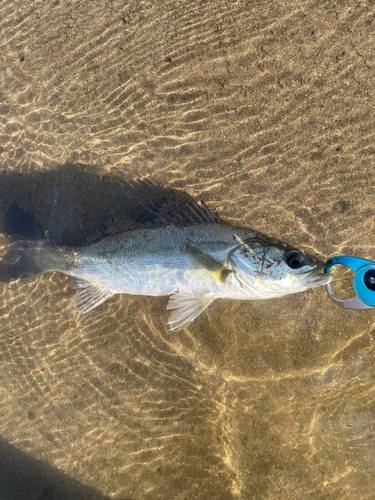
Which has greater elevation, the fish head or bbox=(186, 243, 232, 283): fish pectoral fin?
bbox=(186, 243, 232, 283): fish pectoral fin

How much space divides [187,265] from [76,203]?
5.94 ft

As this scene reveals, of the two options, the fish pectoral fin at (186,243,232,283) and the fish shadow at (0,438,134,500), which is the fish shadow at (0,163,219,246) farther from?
the fish shadow at (0,438,134,500)

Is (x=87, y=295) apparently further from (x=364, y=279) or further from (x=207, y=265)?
(x=364, y=279)

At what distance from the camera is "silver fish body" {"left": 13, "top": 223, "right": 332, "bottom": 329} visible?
2.94 meters

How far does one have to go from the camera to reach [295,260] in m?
2.88

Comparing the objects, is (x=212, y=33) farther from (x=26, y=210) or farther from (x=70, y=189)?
(x=26, y=210)

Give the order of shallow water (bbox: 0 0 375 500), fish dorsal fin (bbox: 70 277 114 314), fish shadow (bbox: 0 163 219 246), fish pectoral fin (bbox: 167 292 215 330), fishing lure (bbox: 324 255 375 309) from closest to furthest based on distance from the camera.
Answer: fishing lure (bbox: 324 255 375 309)
fish pectoral fin (bbox: 167 292 215 330)
fish dorsal fin (bbox: 70 277 114 314)
shallow water (bbox: 0 0 375 500)
fish shadow (bbox: 0 163 219 246)

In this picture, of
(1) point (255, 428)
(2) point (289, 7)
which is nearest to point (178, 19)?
(2) point (289, 7)

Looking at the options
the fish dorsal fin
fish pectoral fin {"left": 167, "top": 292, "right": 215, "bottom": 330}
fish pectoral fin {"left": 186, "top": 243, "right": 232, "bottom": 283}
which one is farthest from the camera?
the fish dorsal fin

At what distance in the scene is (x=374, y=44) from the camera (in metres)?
3.50

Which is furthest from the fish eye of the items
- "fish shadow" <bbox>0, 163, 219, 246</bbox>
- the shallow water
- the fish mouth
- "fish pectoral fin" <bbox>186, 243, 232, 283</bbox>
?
"fish shadow" <bbox>0, 163, 219, 246</bbox>

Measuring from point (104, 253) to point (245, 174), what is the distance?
6.62ft

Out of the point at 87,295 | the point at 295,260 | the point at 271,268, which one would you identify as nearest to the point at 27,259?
the point at 87,295

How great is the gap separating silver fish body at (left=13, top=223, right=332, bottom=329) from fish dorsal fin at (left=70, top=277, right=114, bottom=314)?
0.01 metres
